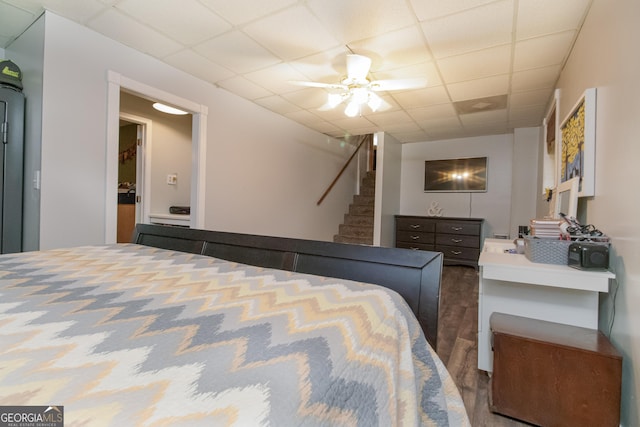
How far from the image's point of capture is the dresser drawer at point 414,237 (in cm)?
501

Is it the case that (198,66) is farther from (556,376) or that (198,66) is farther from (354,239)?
(354,239)

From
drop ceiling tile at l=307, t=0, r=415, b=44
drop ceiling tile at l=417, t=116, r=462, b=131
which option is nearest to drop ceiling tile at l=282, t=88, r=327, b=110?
drop ceiling tile at l=307, t=0, r=415, b=44

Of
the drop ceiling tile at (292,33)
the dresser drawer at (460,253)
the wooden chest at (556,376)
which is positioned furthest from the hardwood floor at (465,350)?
the drop ceiling tile at (292,33)

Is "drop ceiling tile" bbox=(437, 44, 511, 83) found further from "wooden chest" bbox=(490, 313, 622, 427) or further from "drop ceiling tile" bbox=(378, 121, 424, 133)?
"wooden chest" bbox=(490, 313, 622, 427)

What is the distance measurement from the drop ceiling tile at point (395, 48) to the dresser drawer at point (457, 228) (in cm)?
307

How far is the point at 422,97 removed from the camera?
3.33 metres

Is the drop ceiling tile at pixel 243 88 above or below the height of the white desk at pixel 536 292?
above

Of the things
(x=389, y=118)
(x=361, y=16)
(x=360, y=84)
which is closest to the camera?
(x=361, y=16)

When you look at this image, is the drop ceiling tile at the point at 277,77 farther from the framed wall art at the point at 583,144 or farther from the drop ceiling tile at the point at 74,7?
the framed wall art at the point at 583,144

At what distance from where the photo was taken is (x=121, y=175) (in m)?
4.96

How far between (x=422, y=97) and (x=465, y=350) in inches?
104

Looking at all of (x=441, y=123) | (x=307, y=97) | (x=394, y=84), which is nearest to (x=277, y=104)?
(x=307, y=97)

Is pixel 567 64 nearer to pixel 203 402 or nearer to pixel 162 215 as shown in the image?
pixel 203 402

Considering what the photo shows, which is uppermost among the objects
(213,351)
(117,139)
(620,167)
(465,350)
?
(117,139)
